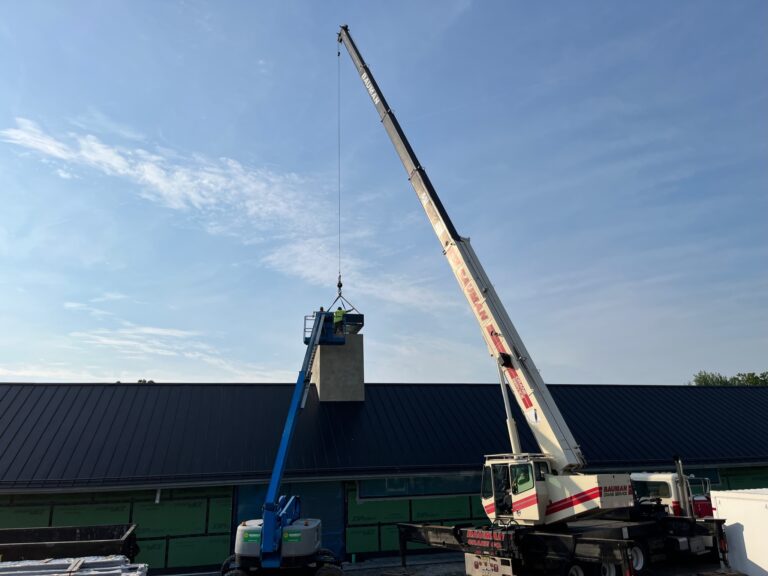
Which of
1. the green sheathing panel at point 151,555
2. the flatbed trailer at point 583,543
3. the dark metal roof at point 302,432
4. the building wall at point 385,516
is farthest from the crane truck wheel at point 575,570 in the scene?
the green sheathing panel at point 151,555

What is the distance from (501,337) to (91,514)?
13555 millimetres

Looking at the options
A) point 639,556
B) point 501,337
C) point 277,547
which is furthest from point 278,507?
point 639,556

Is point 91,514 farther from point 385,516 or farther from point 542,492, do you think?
point 542,492

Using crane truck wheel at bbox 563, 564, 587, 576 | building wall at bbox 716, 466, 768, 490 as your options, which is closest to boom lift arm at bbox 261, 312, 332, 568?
crane truck wheel at bbox 563, 564, 587, 576

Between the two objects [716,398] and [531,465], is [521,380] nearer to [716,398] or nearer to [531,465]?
[531,465]

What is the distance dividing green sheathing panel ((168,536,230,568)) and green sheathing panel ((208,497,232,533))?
29 cm

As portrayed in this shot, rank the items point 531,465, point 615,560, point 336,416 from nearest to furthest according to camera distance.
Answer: point 615,560 → point 531,465 → point 336,416

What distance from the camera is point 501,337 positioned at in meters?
15.1

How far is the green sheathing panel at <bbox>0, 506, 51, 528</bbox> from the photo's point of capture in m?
16.8

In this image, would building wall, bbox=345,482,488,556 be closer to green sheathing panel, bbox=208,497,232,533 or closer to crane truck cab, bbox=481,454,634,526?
green sheathing panel, bbox=208,497,232,533

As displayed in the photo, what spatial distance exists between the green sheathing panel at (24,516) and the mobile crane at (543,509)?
35.8ft

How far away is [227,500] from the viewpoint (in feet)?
59.8

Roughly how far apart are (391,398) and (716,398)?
56.8ft

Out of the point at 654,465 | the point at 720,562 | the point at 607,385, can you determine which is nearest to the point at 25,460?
the point at 720,562
